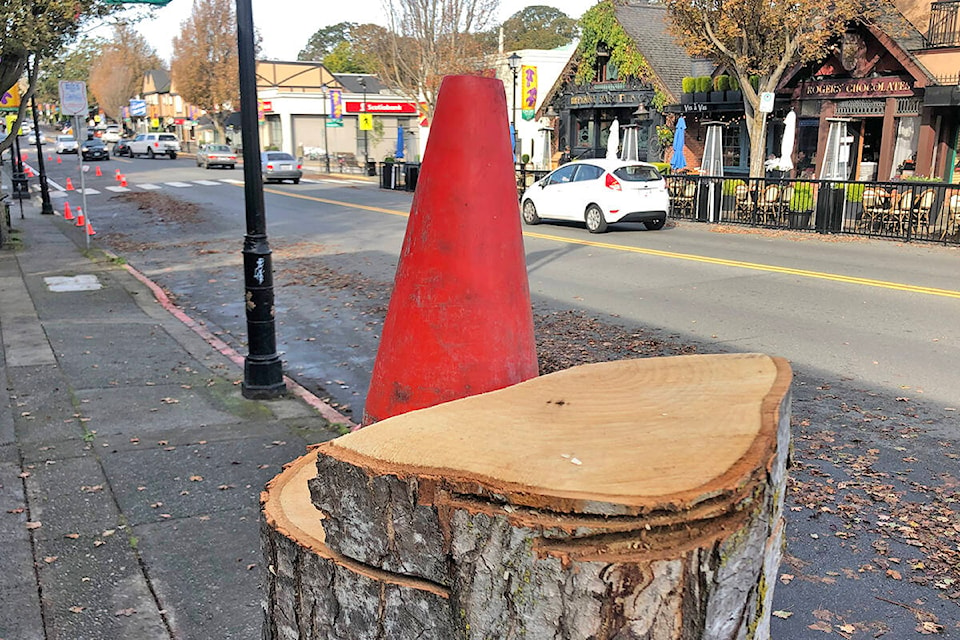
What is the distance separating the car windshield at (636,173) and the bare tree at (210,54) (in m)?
55.1

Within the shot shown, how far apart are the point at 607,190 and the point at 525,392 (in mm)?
15531

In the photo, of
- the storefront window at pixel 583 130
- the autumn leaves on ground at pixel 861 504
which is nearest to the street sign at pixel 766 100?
the autumn leaves on ground at pixel 861 504

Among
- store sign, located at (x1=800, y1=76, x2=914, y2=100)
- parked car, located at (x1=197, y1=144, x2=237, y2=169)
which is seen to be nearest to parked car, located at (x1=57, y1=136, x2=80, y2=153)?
parked car, located at (x1=197, y1=144, x2=237, y2=169)

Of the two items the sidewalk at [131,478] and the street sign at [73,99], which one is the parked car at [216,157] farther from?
the sidewalk at [131,478]

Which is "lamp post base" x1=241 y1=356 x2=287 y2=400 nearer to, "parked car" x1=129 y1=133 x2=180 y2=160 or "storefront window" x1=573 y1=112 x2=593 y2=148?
"storefront window" x1=573 y1=112 x2=593 y2=148

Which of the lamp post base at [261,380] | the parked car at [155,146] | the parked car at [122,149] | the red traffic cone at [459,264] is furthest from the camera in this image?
the parked car at [122,149]

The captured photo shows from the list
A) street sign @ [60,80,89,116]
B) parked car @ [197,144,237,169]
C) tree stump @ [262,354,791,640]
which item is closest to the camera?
tree stump @ [262,354,791,640]

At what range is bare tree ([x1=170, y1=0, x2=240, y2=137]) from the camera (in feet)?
218

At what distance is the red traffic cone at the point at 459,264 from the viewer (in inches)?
122

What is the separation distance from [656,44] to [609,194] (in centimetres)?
1840

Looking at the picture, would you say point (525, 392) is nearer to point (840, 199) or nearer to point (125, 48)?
point (840, 199)

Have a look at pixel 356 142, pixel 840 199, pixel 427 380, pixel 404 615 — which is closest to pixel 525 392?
pixel 404 615

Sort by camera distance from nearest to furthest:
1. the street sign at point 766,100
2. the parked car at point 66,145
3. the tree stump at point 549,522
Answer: the tree stump at point 549,522 → the street sign at point 766,100 → the parked car at point 66,145

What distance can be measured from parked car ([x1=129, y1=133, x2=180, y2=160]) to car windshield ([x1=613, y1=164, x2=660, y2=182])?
4921 centimetres
